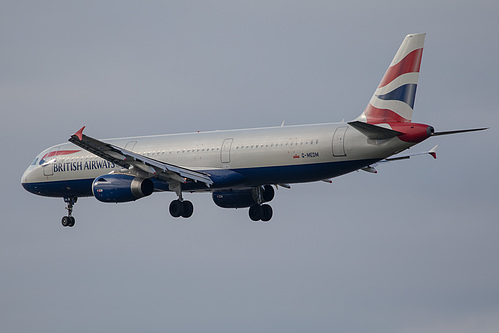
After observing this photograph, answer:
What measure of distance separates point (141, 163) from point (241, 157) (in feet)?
16.3

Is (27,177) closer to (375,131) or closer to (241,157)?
(241,157)

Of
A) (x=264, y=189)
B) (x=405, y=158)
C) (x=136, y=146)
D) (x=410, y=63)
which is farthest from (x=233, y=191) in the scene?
(x=410, y=63)

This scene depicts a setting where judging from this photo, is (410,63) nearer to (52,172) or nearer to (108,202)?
(108,202)

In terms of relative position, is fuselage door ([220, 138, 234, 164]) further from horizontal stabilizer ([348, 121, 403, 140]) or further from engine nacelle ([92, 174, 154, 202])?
horizontal stabilizer ([348, 121, 403, 140])

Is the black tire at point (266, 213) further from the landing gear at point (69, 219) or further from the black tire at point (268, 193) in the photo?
the landing gear at point (69, 219)

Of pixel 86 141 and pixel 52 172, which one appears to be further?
pixel 52 172

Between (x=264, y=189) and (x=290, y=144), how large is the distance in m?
7.11

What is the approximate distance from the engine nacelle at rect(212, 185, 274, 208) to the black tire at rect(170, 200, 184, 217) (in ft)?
15.4

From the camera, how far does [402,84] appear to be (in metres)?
50.1

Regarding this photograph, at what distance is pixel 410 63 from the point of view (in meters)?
50.1

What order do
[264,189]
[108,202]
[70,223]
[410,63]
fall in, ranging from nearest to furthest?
[410,63] → [108,202] → [264,189] → [70,223]

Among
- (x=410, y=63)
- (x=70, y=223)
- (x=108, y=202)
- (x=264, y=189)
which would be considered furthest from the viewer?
(x=70, y=223)

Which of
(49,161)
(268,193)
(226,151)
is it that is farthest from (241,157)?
(49,161)

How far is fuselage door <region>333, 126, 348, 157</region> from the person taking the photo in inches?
1989
